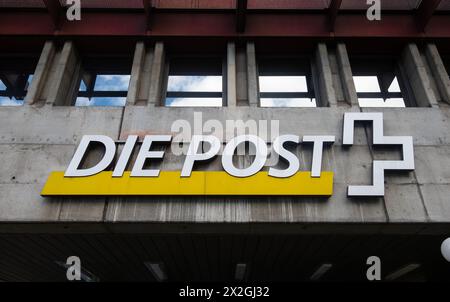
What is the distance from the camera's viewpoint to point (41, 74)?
8070 mm

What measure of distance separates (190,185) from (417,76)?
6.34 m

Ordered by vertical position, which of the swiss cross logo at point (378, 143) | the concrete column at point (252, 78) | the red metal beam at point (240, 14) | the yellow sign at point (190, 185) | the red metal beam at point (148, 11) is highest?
the red metal beam at point (148, 11)

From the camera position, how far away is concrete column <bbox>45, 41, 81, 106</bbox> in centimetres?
781

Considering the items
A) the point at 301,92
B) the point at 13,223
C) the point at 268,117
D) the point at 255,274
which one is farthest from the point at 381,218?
the point at 13,223

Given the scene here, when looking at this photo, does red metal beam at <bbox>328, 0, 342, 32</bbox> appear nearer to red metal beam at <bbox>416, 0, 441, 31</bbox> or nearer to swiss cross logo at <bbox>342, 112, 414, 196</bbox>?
red metal beam at <bbox>416, 0, 441, 31</bbox>

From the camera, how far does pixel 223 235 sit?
679cm

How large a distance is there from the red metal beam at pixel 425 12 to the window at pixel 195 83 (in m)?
5.43

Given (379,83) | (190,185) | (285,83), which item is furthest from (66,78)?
(379,83)

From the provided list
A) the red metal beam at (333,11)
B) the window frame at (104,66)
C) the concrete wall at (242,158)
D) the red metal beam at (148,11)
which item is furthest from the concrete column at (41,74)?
the red metal beam at (333,11)

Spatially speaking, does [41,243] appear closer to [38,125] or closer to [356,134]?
[38,125]

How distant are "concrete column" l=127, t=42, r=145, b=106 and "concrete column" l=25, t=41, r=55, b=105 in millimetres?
2166

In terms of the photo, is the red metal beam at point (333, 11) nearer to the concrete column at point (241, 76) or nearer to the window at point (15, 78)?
the concrete column at point (241, 76)

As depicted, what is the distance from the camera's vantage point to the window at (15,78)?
8.45m

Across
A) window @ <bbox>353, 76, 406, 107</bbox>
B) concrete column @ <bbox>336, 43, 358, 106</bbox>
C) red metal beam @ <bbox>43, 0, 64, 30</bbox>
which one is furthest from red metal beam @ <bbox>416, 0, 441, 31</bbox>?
red metal beam @ <bbox>43, 0, 64, 30</bbox>
